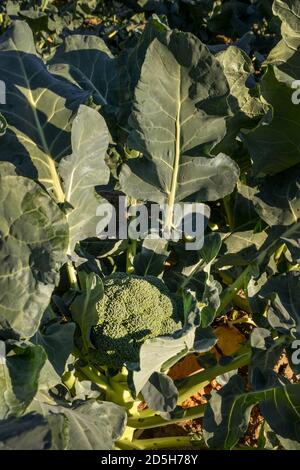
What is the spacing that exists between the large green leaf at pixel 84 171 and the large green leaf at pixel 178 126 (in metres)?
0.08

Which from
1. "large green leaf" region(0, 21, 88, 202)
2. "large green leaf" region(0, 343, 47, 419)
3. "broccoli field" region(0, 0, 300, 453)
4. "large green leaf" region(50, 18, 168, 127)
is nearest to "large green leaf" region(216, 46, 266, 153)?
"broccoli field" region(0, 0, 300, 453)

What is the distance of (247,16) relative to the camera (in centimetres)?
422

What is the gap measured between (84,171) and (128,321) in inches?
16.0

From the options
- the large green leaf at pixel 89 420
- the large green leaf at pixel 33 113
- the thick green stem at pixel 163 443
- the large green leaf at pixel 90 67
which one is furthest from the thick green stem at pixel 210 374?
the large green leaf at pixel 90 67

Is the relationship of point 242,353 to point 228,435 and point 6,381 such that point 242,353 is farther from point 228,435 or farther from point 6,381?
point 6,381

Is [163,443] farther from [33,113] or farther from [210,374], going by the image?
[33,113]

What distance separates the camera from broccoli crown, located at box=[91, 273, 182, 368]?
1581 mm

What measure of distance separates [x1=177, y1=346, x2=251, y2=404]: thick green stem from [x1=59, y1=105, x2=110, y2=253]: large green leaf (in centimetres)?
49

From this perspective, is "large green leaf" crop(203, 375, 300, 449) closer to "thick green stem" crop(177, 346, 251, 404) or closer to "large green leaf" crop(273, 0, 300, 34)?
"thick green stem" crop(177, 346, 251, 404)

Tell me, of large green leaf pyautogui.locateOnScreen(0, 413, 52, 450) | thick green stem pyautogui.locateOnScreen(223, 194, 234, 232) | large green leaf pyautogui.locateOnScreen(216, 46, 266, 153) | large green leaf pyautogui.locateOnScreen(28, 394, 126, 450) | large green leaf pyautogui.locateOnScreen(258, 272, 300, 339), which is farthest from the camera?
thick green stem pyautogui.locateOnScreen(223, 194, 234, 232)

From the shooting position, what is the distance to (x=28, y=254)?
1430 millimetres

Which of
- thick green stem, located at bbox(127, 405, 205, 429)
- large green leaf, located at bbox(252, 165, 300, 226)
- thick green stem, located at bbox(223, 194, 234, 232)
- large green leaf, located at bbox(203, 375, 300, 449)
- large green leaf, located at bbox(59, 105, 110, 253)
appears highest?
large green leaf, located at bbox(59, 105, 110, 253)
